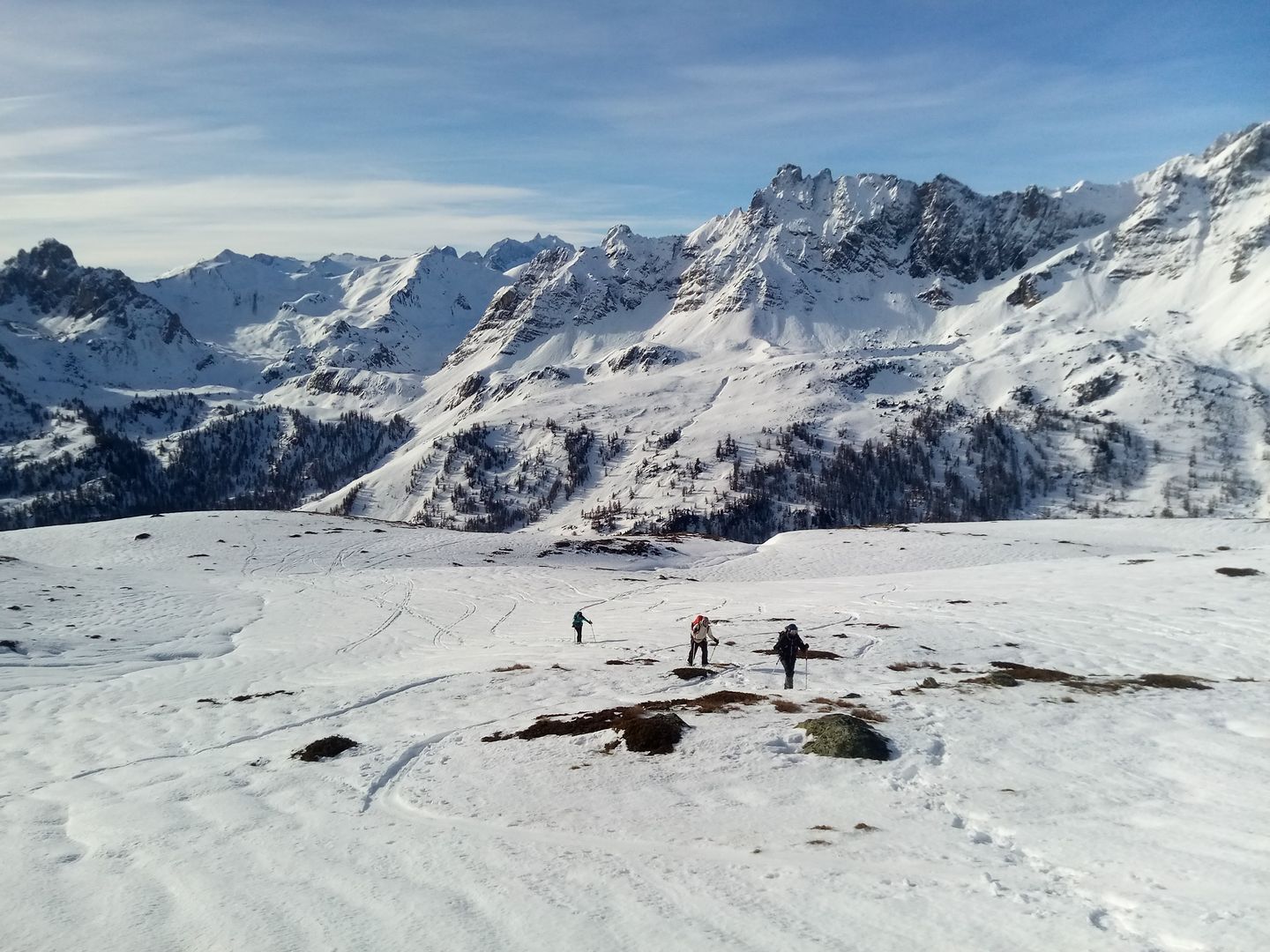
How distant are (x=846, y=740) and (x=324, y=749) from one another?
1095 centimetres

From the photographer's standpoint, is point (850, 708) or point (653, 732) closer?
point (653, 732)

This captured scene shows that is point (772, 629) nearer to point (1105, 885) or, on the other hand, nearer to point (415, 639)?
point (415, 639)

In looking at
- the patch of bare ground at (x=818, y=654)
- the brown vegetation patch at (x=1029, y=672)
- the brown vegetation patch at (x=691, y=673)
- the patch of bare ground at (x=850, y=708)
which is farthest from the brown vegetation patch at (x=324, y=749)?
the brown vegetation patch at (x=1029, y=672)

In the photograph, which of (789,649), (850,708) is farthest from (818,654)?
(850,708)

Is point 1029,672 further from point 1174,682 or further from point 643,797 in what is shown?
point 643,797

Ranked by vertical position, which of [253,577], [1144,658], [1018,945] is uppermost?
[1018,945]

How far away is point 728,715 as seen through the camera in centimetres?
1667

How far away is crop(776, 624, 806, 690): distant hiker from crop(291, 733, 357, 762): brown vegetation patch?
1156 centimetres

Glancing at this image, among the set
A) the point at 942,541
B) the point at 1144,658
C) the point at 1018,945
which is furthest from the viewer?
the point at 942,541

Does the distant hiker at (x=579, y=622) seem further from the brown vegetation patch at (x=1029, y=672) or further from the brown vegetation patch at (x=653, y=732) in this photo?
the brown vegetation patch at (x=1029, y=672)

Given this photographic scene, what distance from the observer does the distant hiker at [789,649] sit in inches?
808

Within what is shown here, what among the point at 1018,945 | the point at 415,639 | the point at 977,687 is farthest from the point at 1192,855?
the point at 415,639

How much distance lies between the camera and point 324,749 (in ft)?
50.6

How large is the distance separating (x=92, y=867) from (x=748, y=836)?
923 cm
